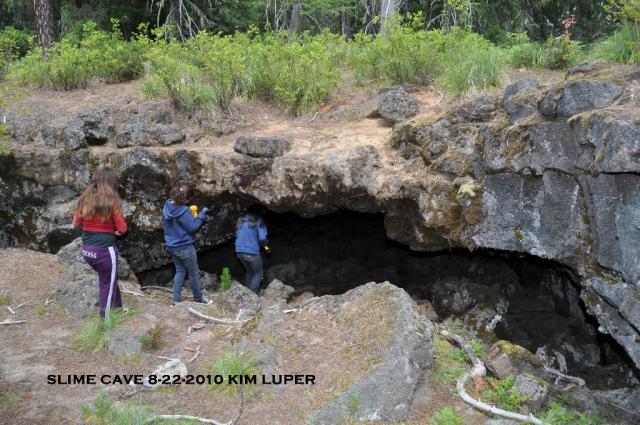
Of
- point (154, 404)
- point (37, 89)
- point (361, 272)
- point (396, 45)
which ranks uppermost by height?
point (396, 45)

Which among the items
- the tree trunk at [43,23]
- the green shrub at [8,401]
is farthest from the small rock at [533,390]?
the tree trunk at [43,23]

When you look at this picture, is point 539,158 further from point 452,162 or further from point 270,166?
point 270,166

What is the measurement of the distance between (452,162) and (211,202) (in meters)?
3.86

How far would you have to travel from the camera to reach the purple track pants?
17.1 feet

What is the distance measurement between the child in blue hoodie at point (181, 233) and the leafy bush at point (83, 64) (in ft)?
16.7

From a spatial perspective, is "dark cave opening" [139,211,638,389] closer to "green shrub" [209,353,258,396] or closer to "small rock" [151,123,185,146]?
"small rock" [151,123,185,146]

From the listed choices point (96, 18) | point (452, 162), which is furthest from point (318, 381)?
point (96, 18)

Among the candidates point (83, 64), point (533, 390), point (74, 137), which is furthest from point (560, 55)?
point (83, 64)

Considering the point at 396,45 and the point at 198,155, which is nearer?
the point at 198,155

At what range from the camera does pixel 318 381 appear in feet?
15.2

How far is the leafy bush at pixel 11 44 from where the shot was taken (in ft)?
34.0

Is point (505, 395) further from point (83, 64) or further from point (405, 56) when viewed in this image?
point (83, 64)

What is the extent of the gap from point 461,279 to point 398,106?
115 inches

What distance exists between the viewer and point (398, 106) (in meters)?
8.09
